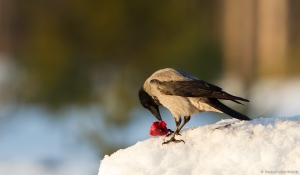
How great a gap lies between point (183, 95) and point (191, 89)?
54mm

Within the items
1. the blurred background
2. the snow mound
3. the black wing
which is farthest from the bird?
the blurred background

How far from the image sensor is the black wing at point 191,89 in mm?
2240

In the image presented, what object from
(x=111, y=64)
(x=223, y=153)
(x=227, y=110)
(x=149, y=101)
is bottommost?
(x=223, y=153)

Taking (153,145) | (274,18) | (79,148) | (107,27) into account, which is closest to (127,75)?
(107,27)

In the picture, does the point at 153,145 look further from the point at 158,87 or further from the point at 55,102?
the point at 55,102

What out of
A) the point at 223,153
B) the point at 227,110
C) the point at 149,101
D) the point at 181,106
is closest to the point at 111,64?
the point at 149,101

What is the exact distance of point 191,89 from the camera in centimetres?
235

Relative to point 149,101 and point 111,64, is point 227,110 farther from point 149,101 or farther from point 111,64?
point 111,64

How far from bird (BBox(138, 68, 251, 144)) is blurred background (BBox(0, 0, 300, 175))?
1.97 meters

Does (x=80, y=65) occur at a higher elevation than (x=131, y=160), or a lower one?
higher

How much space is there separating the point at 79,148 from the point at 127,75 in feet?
3.86

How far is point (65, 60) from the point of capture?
5.61 metres

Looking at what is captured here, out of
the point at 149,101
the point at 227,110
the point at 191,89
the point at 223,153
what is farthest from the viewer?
the point at 149,101

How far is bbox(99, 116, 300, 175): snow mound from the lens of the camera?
1420mm
